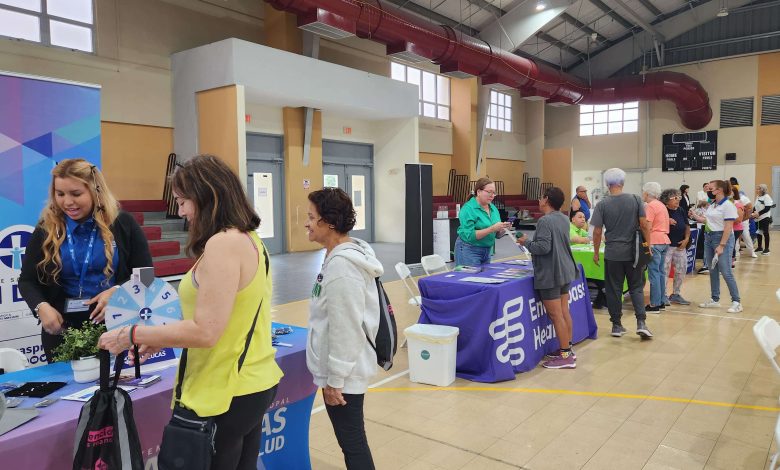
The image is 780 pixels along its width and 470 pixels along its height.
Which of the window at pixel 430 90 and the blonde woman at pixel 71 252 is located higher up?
the window at pixel 430 90

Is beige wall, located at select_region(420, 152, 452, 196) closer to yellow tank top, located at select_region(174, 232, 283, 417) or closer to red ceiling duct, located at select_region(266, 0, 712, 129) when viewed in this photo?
red ceiling duct, located at select_region(266, 0, 712, 129)

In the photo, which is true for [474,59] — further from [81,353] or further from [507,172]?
[81,353]

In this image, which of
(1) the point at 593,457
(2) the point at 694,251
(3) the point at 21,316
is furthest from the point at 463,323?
(2) the point at 694,251

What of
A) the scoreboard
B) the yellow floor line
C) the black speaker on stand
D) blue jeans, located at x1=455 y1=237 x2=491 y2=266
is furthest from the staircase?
the scoreboard

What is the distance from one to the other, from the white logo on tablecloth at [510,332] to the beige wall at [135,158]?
7199 millimetres

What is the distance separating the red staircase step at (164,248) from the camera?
7457 millimetres

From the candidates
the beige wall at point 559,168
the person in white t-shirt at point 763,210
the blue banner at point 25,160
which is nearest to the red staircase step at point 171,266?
the blue banner at point 25,160

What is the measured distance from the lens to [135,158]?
8906mm

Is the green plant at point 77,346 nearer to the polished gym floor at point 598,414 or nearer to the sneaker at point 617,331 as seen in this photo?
the polished gym floor at point 598,414

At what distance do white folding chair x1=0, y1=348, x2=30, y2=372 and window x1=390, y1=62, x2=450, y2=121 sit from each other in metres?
12.7

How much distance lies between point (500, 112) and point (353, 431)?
17455 mm

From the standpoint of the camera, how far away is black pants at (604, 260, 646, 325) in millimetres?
4625

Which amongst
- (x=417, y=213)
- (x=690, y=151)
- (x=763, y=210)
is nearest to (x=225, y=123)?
(x=417, y=213)

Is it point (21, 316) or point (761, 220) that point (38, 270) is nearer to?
point (21, 316)
